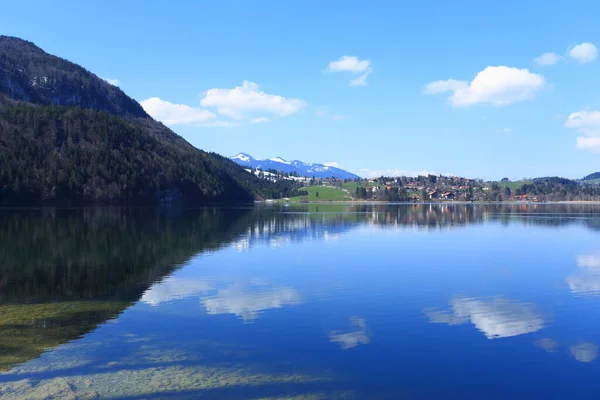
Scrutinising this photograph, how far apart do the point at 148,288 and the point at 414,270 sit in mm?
23256

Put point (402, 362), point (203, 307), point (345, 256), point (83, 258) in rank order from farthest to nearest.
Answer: point (345, 256) → point (83, 258) → point (203, 307) → point (402, 362)

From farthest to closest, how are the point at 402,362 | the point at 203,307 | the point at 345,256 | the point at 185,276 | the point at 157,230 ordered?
1. the point at 157,230
2. the point at 345,256
3. the point at 185,276
4. the point at 203,307
5. the point at 402,362

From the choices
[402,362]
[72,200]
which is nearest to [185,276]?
[402,362]

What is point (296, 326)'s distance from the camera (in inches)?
985

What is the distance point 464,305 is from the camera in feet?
98.4

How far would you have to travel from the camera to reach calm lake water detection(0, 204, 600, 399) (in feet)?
56.7

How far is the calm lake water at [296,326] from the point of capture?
17.3 m

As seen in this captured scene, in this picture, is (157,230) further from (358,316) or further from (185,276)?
(358,316)

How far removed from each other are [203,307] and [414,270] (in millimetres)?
21854

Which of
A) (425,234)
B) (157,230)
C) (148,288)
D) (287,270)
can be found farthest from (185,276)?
(425,234)

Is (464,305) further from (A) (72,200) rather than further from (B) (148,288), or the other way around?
(A) (72,200)

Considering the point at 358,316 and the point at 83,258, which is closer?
the point at 358,316

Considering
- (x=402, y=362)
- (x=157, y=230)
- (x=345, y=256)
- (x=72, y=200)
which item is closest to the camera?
(x=402, y=362)

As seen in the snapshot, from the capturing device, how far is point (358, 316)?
2716 centimetres
